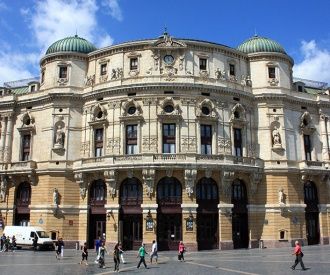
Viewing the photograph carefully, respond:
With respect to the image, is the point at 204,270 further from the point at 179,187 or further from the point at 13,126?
the point at 13,126

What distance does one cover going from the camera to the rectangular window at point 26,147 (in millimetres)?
60841

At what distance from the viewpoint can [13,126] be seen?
62.8m

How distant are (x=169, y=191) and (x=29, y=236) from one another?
17.9 meters

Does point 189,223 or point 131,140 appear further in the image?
point 131,140

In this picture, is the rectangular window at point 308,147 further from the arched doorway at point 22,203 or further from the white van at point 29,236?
the arched doorway at point 22,203

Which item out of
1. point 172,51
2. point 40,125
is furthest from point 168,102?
point 40,125

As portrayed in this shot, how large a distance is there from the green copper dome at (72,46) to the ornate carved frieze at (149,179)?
21775 millimetres

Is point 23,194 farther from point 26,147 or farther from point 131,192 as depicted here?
point 131,192

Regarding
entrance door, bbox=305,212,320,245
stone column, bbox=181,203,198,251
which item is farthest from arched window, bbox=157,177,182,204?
entrance door, bbox=305,212,320,245

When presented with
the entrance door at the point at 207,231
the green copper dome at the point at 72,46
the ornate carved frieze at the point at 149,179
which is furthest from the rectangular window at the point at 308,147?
the green copper dome at the point at 72,46

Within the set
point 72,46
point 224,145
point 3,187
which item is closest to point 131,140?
point 224,145

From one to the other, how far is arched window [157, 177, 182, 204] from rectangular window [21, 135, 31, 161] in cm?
2055

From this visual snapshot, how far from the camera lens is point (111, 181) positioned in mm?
52844

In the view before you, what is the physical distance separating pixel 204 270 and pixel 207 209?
21318mm
